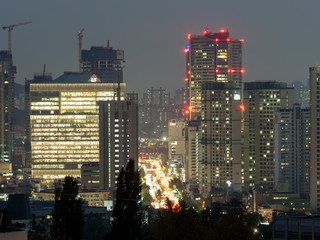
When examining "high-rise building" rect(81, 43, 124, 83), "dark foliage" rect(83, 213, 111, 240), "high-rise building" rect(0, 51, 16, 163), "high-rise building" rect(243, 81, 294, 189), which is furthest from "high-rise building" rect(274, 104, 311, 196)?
"high-rise building" rect(81, 43, 124, 83)

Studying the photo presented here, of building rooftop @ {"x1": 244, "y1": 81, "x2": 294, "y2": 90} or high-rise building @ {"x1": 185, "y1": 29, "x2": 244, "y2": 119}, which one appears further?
high-rise building @ {"x1": 185, "y1": 29, "x2": 244, "y2": 119}

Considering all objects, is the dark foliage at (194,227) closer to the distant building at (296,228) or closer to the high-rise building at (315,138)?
the distant building at (296,228)

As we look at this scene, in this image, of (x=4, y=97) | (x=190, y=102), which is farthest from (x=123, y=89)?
(x=190, y=102)

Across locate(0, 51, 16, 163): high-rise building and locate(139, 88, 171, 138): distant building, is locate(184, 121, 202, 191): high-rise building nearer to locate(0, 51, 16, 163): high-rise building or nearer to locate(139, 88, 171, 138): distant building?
locate(0, 51, 16, 163): high-rise building

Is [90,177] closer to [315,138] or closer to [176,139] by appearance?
[315,138]

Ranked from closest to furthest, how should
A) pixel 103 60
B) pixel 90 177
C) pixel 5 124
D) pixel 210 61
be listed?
pixel 90 177 < pixel 5 124 < pixel 210 61 < pixel 103 60

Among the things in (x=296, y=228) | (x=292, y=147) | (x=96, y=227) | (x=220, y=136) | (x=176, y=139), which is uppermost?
(x=176, y=139)

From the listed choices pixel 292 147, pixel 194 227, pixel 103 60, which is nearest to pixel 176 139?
pixel 103 60
